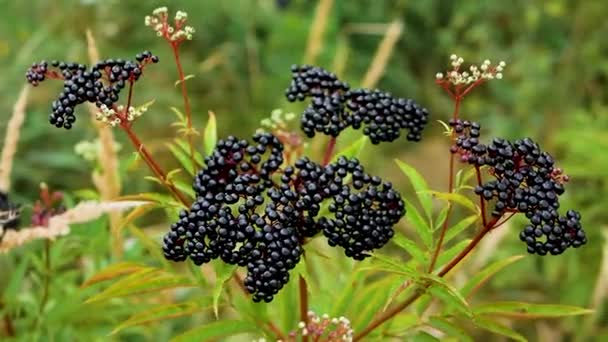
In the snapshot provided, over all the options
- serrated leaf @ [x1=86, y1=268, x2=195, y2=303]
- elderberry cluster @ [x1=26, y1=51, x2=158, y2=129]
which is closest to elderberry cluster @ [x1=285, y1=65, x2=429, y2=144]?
elderberry cluster @ [x1=26, y1=51, x2=158, y2=129]

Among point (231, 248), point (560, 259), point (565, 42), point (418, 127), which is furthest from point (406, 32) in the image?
point (231, 248)

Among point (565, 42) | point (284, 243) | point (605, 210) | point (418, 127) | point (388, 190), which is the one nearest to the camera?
point (284, 243)

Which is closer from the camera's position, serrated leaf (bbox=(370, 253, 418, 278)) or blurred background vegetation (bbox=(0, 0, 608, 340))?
serrated leaf (bbox=(370, 253, 418, 278))

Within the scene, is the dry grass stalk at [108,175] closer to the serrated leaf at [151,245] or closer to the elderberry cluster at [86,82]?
the serrated leaf at [151,245]

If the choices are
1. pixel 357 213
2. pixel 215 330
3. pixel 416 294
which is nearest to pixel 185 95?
pixel 357 213

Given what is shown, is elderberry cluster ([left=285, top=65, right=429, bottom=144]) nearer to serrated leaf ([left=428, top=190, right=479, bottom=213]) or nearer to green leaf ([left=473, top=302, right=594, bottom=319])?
serrated leaf ([left=428, top=190, right=479, bottom=213])

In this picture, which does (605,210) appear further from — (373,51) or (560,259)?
(373,51)

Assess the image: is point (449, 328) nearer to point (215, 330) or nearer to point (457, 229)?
point (457, 229)
